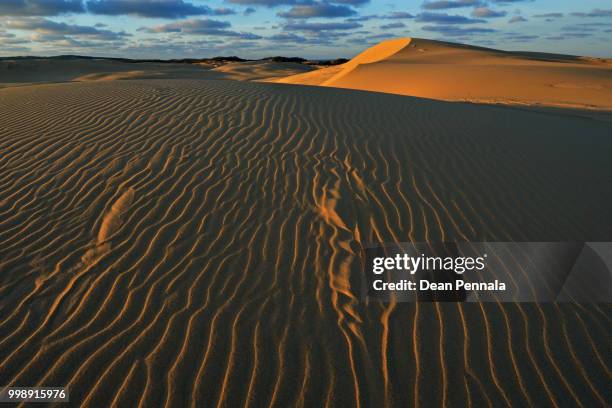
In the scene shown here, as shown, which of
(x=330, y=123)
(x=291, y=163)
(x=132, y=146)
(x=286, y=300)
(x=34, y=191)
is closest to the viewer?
(x=286, y=300)

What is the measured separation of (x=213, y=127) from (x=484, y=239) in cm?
512

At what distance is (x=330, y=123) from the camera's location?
8.36 metres

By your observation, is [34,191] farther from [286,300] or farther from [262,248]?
[286,300]

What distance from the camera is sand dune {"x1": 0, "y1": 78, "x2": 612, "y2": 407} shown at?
9.73 ft

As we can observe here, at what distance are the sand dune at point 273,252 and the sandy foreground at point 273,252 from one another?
0.06ft

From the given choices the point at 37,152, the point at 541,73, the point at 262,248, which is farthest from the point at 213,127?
the point at 541,73

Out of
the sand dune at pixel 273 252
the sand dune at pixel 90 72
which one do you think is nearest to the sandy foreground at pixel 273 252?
the sand dune at pixel 273 252

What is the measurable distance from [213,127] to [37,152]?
280 cm

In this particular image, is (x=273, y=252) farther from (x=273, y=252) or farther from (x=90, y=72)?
(x=90, y=72)

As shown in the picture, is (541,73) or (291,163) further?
(541,73)

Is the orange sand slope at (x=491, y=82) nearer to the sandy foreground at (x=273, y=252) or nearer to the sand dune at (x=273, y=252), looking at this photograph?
the sand dune at (x=273, y=252)

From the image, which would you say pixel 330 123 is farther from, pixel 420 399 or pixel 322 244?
pixel 420 399

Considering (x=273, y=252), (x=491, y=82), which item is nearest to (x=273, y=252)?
(x=273, y=252)

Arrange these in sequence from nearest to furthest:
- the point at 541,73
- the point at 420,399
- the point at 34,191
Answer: the point at 420,399, the point at 34,191, the point at 541,73
